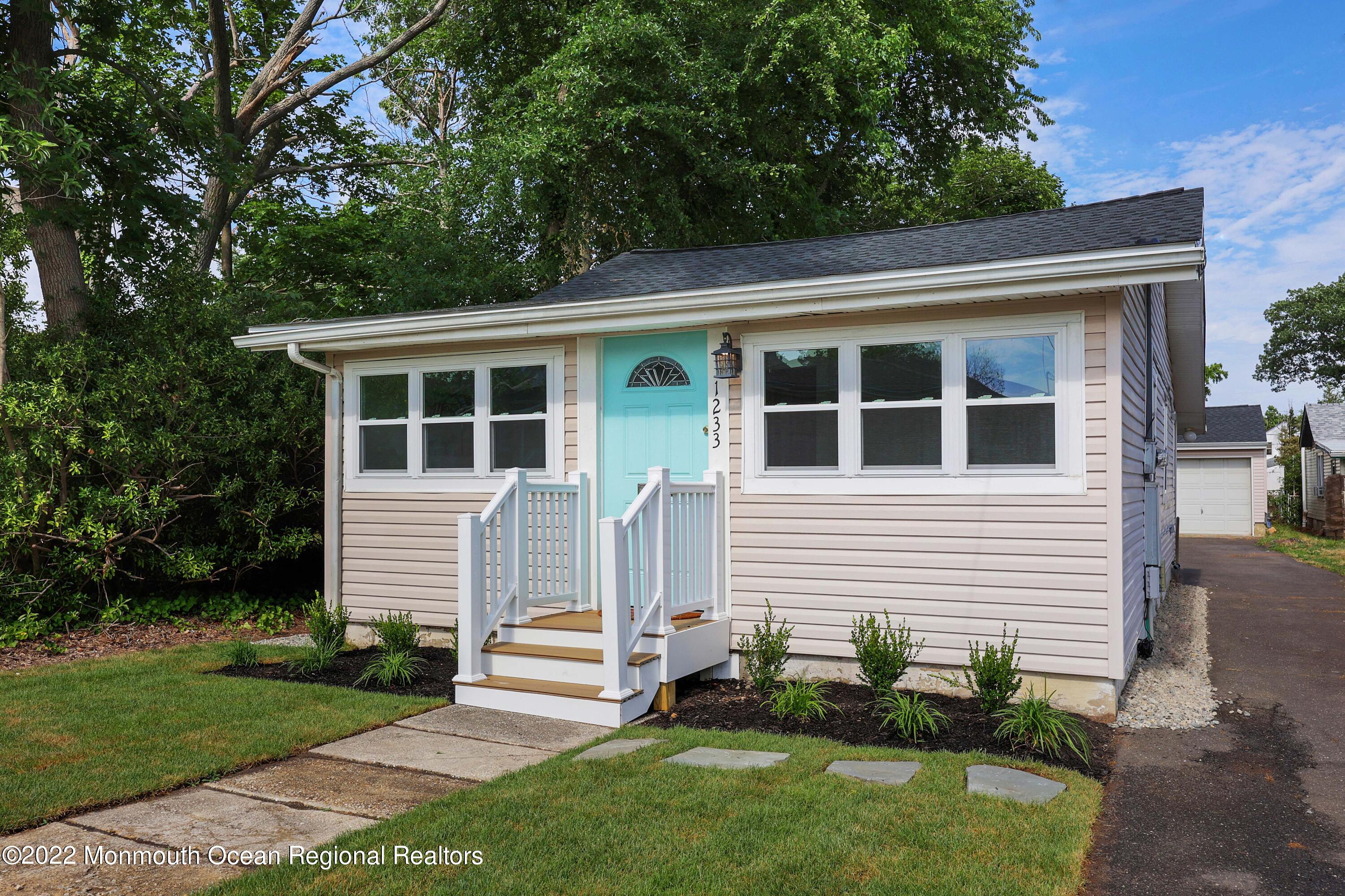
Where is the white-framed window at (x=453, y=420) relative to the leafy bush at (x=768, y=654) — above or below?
above

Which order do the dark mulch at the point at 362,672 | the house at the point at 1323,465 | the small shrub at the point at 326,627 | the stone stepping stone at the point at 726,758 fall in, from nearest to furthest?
the stone stepping stone at the point at 726,758
the dark mulch at the point at 362,672
the small shrub at the point at 326,627
the house at the point at 1323,465

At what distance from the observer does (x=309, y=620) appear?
22.3 ft

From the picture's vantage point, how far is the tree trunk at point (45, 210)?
859cm

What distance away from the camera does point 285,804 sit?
145 inches

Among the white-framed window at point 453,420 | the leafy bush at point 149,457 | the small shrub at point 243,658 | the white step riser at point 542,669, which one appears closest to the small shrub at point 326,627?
the small shrub at point 243,658

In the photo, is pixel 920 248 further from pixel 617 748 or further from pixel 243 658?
pixel 243 658

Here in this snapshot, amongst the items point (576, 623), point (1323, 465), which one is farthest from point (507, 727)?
point (1323, 465)

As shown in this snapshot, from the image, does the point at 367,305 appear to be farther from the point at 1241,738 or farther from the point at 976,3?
the point at 1241,738

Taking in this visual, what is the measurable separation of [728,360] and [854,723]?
2.44m

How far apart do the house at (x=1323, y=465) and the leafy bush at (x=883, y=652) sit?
1768cm

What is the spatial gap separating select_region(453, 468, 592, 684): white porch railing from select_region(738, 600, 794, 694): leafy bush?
1.33m

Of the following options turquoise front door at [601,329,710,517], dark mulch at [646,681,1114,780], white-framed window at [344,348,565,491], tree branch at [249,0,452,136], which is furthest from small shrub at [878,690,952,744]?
tree branch at [249,0,452,136]

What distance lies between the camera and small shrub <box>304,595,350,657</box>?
6.60 meters

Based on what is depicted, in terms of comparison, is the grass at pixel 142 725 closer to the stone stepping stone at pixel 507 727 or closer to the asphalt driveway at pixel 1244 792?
the stone stepping stone at pixel 507 727
